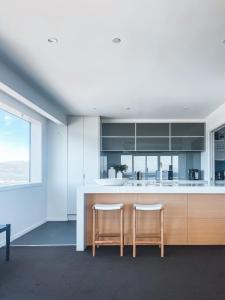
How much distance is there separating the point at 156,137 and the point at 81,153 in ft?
6.11

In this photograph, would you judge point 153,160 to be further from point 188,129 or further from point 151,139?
point 188,129

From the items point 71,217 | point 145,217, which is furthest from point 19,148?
point 145,217

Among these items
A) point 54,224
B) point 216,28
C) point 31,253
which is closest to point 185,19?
point 216,28

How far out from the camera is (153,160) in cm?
742

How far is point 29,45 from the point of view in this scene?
3.02 metres

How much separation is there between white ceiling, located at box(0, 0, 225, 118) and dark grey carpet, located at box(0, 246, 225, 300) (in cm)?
244

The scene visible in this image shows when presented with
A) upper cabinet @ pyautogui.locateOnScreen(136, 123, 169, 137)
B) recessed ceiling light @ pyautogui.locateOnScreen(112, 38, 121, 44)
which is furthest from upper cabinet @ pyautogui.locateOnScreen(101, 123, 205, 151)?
recessed ceiling light @ pyautogui.locateOnScreen(112, 38, 121, 44)

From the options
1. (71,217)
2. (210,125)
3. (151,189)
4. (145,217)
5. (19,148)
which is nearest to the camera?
(151,189)

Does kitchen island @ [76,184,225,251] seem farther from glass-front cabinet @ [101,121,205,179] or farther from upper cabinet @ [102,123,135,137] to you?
upper cabinet @ [102,123,135,137]

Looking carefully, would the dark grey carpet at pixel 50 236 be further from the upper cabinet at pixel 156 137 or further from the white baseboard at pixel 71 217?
the upper cabinet at pixel 156 137

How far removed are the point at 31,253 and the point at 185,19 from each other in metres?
3.51

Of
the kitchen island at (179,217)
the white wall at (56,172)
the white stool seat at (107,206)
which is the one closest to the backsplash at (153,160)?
the white wall at (56,172)

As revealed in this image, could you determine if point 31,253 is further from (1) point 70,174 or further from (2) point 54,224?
(1) point 70,174

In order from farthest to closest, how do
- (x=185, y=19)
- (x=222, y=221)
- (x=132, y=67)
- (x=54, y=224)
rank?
(x=54, y=224) < (x=222, y=221) < (x=132, y=67) < (x=185, y=19)
